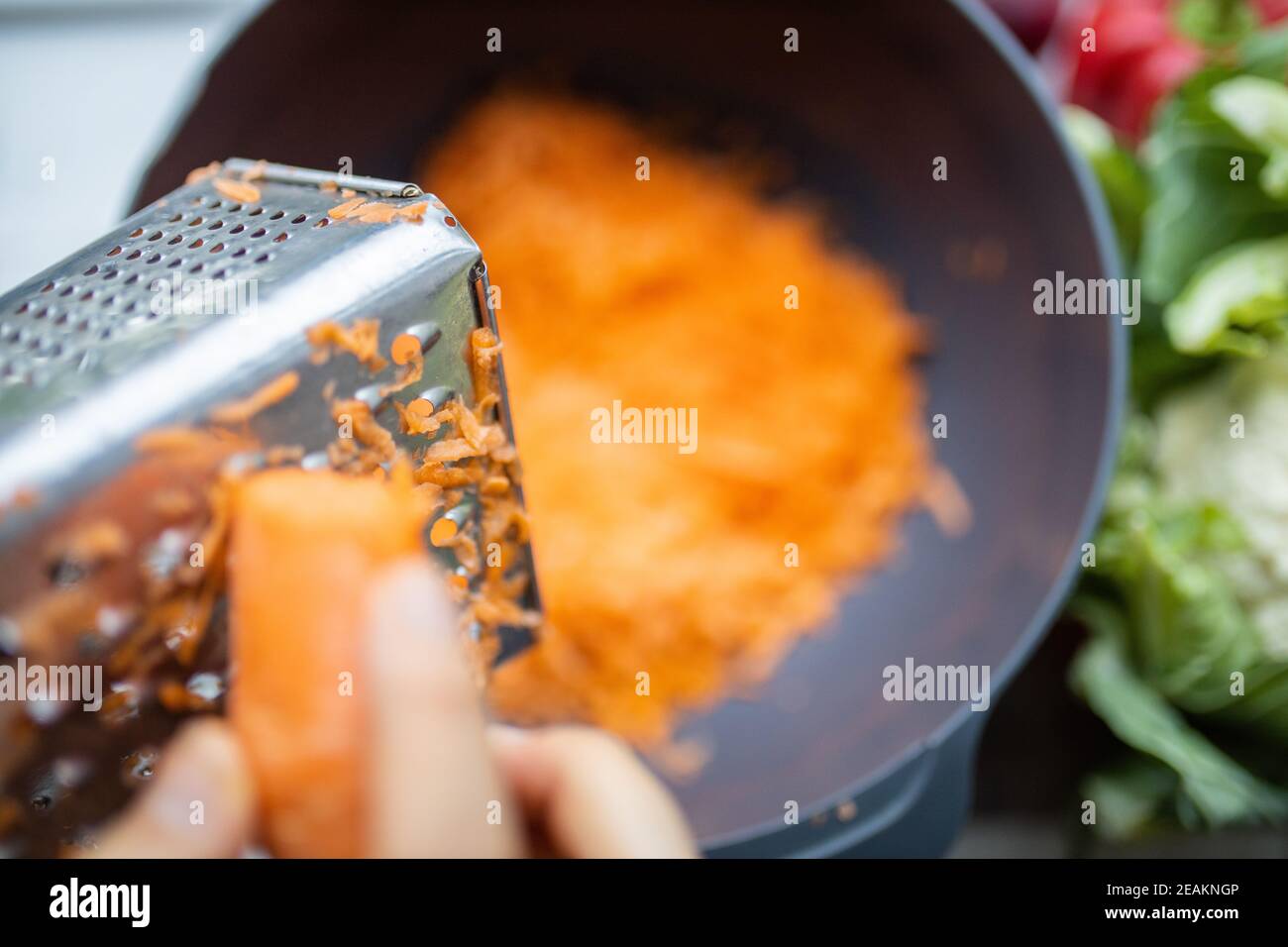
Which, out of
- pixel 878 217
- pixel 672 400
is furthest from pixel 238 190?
pixel 878 217

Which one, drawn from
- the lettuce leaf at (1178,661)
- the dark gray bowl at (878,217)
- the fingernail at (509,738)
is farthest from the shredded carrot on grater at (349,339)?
the lettuce leaf at (1178,661)

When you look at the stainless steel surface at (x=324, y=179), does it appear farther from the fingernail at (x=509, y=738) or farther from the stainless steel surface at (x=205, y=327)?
the fingernail at (x=509, y=738)

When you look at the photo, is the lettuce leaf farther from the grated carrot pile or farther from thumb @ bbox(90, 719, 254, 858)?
thumb @ bbox(90, 719, 254, 858)

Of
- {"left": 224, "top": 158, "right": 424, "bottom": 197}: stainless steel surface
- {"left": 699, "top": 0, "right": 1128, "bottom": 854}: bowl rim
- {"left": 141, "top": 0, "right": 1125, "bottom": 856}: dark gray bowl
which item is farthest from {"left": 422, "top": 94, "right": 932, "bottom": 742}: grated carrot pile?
{"left": 224, "top": 158, "right": 424, "bottom": 197}: stainless steel surface

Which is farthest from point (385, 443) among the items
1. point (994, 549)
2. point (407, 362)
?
point (994, 549)

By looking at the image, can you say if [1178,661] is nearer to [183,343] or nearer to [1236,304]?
[1236,304]

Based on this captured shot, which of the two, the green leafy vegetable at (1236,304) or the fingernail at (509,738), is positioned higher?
the green leafy vegetable at (1236,304)
